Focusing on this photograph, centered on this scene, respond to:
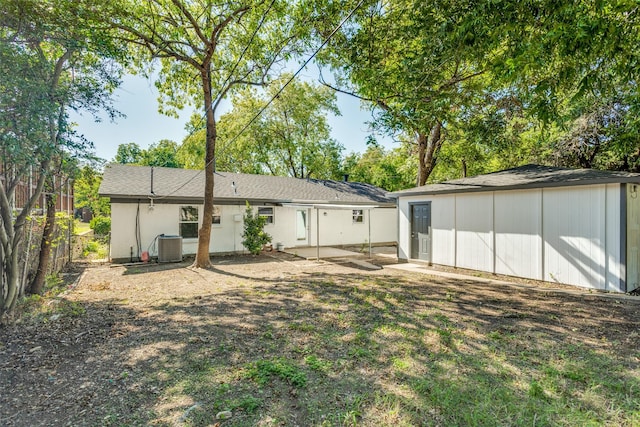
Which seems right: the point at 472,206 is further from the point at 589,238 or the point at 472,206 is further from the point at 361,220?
the point at 361,220

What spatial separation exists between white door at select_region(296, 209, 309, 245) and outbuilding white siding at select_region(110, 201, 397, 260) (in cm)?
5

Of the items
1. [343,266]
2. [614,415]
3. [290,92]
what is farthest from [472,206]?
[290,92]

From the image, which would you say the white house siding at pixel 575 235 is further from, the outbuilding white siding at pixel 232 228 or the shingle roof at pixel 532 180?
the outbuilding white siding at pixel 232 228

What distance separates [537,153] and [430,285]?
1114cm

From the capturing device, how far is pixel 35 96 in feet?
14.3

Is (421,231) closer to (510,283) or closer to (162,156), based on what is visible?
(510,283)

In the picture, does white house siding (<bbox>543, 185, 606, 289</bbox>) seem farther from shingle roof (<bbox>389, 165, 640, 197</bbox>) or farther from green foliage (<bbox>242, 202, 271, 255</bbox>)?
green foliage (<bbox>242, 202, 271, 255</bbox>)

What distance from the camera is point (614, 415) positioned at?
8.68 ft

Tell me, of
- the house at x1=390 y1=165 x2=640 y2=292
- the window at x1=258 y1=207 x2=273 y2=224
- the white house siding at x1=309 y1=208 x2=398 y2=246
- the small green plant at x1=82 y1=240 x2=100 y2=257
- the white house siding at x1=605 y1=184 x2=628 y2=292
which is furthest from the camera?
the white house siding at x1=309 y1=208 x2=398 y2=246

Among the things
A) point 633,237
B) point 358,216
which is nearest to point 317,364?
point 633,237

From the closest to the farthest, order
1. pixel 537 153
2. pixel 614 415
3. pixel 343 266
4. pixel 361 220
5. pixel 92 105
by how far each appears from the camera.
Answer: pixel 614 415 → pixel 92 105 → pixel 343 266 → pixel 537 153 → pixel 361 220

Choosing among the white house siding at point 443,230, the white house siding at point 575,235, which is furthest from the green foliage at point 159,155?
the white house siding at point 575,235

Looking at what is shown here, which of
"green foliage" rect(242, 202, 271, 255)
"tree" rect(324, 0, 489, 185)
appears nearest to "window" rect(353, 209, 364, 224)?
"green foliage" rect(242, 202, 271, 255)

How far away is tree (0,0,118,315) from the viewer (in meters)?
4.23
